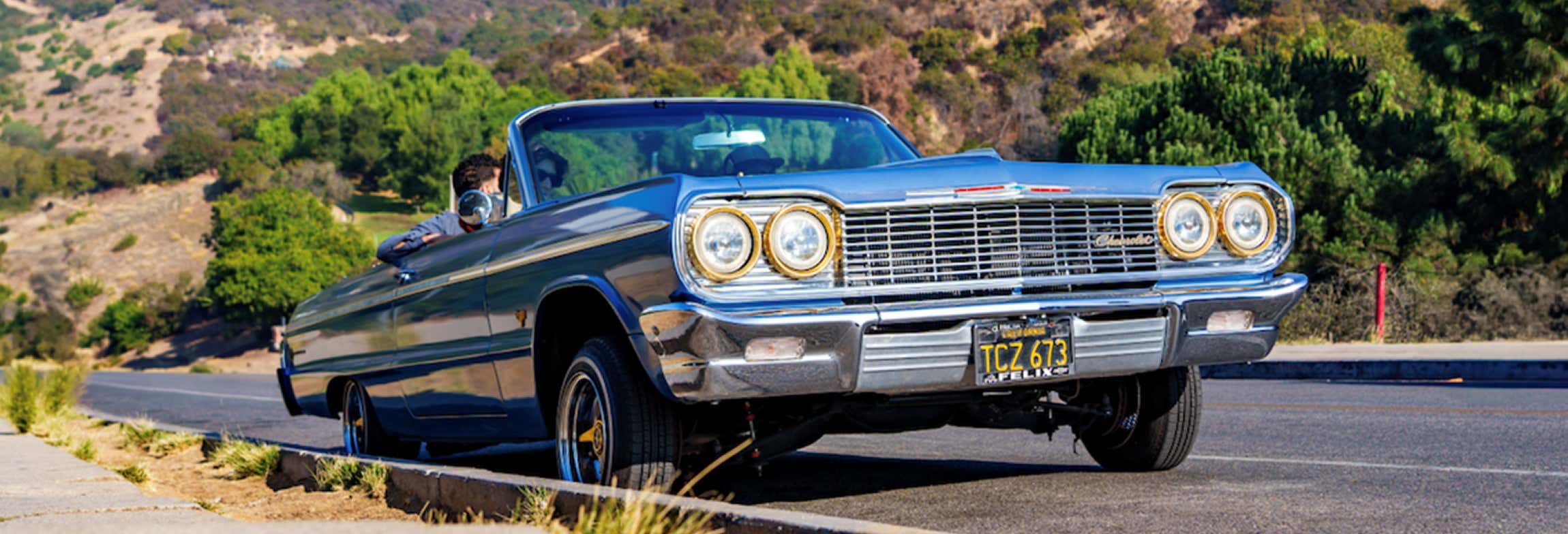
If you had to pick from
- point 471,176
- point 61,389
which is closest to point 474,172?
point 471,176

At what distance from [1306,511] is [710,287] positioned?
7.09ft

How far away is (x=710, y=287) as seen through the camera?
16.4 ft

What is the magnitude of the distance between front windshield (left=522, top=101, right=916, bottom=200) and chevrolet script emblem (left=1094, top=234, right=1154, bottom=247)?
146 cm

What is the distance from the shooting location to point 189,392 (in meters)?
26.9

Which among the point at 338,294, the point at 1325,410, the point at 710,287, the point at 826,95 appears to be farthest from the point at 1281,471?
the point at 826,95

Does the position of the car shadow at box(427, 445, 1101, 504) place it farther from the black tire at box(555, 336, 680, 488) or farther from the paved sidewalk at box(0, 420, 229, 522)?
the paved sidewalk at box(0, 420, 229, 522)

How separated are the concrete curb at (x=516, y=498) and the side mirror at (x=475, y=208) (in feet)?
3.45

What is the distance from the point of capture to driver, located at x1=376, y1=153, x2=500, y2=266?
7.86 m

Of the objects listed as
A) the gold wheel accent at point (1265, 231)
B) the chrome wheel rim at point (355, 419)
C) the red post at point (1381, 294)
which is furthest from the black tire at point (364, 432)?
the red post at point (1381, 294)

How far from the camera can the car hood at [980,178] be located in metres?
5.15

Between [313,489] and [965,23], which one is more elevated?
[965,23]

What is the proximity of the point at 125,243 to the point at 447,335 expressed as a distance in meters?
111

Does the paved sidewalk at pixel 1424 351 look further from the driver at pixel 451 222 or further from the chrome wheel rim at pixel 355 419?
the chrome wheel rim at pixel 355 419

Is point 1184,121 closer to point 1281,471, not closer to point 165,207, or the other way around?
point 1281,471
